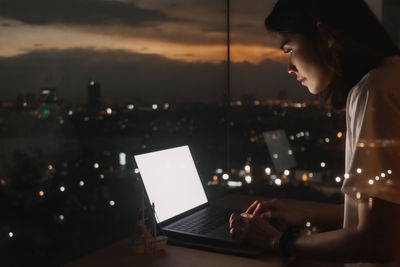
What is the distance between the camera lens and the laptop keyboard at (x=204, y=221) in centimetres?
149

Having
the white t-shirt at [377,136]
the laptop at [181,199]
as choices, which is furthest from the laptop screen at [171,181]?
the white t-shirt at [377,136]

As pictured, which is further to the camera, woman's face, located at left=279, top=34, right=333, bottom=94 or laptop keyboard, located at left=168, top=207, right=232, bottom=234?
laptop keyboard, located at left=168, top=207, right=232, bottom=234

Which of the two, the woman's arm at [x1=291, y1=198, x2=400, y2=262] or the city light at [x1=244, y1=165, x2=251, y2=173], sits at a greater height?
the woman's arm at [x1=291, y1=198, x2=400, y2=262]

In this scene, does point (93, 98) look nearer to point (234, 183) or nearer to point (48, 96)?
point (48, 96)

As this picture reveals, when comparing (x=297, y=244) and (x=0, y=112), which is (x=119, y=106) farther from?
(x=297, y=244)

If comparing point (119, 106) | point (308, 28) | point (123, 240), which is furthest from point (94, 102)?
point (308, 28)

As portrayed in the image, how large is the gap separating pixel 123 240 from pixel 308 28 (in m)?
0.96

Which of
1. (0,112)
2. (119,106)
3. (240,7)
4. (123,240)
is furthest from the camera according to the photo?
(240,7)

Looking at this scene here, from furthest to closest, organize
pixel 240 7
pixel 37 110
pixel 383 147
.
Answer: pixel 240 7 < pixel 37 110 < pixel 383 147

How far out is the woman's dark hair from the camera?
3.26ft

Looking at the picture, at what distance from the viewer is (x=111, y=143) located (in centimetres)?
170

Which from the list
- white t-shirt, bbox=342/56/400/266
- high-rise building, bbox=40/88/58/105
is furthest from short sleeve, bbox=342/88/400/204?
high-rise building, bbox=40/88/58/105

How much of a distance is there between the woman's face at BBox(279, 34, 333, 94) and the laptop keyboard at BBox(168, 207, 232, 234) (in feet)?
2.15

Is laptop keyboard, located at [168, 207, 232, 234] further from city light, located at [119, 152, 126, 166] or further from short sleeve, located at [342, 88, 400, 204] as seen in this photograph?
short sleeve, located at [342, 88, 400, 204]
